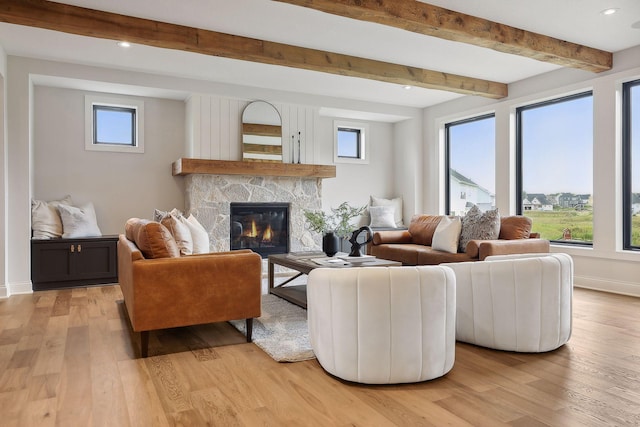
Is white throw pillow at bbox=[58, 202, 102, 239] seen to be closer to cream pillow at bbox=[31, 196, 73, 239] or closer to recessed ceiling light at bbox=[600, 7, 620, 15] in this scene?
cream pillow at bbox=[31, 196, 73, 239]

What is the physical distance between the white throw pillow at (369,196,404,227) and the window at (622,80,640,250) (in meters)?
3.54

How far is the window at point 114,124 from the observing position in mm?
5796

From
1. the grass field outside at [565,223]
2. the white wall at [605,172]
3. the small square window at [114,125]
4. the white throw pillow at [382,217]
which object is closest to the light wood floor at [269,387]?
the white wall at [605,172]

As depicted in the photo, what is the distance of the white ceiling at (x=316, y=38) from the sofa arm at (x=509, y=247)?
210cm

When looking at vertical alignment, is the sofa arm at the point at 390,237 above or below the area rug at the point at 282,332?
above

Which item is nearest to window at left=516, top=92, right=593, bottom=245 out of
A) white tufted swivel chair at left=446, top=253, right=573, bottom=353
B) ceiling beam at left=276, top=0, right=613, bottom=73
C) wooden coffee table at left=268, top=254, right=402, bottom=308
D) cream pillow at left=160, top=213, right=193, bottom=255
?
ceiling beam at left=276, top=0, right=613, bottom=73

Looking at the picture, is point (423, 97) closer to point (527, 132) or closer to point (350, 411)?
point (527, 132)

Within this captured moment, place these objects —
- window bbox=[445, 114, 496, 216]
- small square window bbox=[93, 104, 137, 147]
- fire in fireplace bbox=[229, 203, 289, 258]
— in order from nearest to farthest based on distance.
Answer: small square window bbox=[93, 104, 137, 147]
fire in fireplace bbox=[229, 203, 289, 258]
window bbox=[445, 114, 496, 216]

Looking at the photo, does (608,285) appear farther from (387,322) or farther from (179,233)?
(179,233)

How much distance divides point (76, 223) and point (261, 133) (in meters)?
2.67

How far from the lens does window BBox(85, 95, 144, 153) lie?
5.80 meters

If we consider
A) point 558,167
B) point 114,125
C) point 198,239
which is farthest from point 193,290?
point 558,167

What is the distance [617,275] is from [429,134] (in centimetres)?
369

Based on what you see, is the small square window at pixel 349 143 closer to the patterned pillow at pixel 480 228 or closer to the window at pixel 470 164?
the window at pixel 470 164
